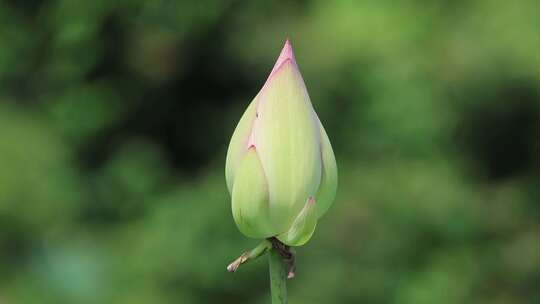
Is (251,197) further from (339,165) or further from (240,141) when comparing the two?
(339,165)

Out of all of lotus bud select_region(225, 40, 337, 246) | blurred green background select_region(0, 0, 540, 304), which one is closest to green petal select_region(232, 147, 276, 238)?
lotus bud select_region(225, 40, 337, 246)

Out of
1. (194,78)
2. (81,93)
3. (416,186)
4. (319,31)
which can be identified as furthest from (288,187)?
(194,78)

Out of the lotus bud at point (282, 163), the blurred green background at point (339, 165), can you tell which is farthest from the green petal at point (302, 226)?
the blurred green background at point (339, 165)

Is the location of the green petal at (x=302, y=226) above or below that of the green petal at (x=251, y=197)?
below

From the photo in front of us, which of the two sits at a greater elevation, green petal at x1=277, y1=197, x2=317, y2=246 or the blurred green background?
the blurred green background

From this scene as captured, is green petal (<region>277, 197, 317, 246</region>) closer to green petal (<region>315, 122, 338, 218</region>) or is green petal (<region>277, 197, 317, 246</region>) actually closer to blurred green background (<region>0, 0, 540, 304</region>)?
green petal (<region>315, 122, 338, 218</region>)

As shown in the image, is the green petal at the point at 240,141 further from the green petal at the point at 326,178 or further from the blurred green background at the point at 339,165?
the blurred green background at the point at 339,165

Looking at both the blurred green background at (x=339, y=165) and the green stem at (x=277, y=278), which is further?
the blurred green background at (x=339, y=165)
